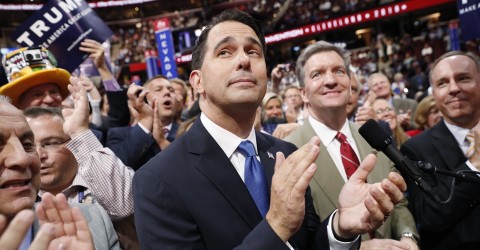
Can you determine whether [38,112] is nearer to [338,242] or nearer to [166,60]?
[338,242]

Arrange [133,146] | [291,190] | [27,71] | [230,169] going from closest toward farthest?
[291,190] → [230,169] → [27,71] → [133,146]

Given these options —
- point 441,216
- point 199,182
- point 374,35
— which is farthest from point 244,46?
point 374,35

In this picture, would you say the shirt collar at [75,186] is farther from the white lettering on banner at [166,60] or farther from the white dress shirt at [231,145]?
the white lettering on banner at [166,60]

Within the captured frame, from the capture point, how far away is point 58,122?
2.20 meters

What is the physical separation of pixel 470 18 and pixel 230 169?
3.24m

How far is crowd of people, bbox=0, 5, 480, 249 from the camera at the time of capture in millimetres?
1388

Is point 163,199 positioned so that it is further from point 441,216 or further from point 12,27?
point 12,27

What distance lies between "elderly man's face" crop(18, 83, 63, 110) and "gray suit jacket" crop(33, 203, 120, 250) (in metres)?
1.24

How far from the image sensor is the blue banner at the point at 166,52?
7445 mm

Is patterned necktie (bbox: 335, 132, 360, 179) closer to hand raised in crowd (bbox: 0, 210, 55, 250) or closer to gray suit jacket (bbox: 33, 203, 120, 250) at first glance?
gray suit jacket (bbox: 33, 203, 120, 250)

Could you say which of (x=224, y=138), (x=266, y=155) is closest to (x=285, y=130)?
(x=266, y=155)

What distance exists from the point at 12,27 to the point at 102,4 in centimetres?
607

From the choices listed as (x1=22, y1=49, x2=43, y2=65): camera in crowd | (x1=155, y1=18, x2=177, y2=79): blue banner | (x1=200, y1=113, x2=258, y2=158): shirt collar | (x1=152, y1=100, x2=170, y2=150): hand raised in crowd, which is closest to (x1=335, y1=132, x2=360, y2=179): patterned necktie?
(x1=200, y1=113, x2=258, y2=158): shirt collar

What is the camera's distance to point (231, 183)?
1.62 m
